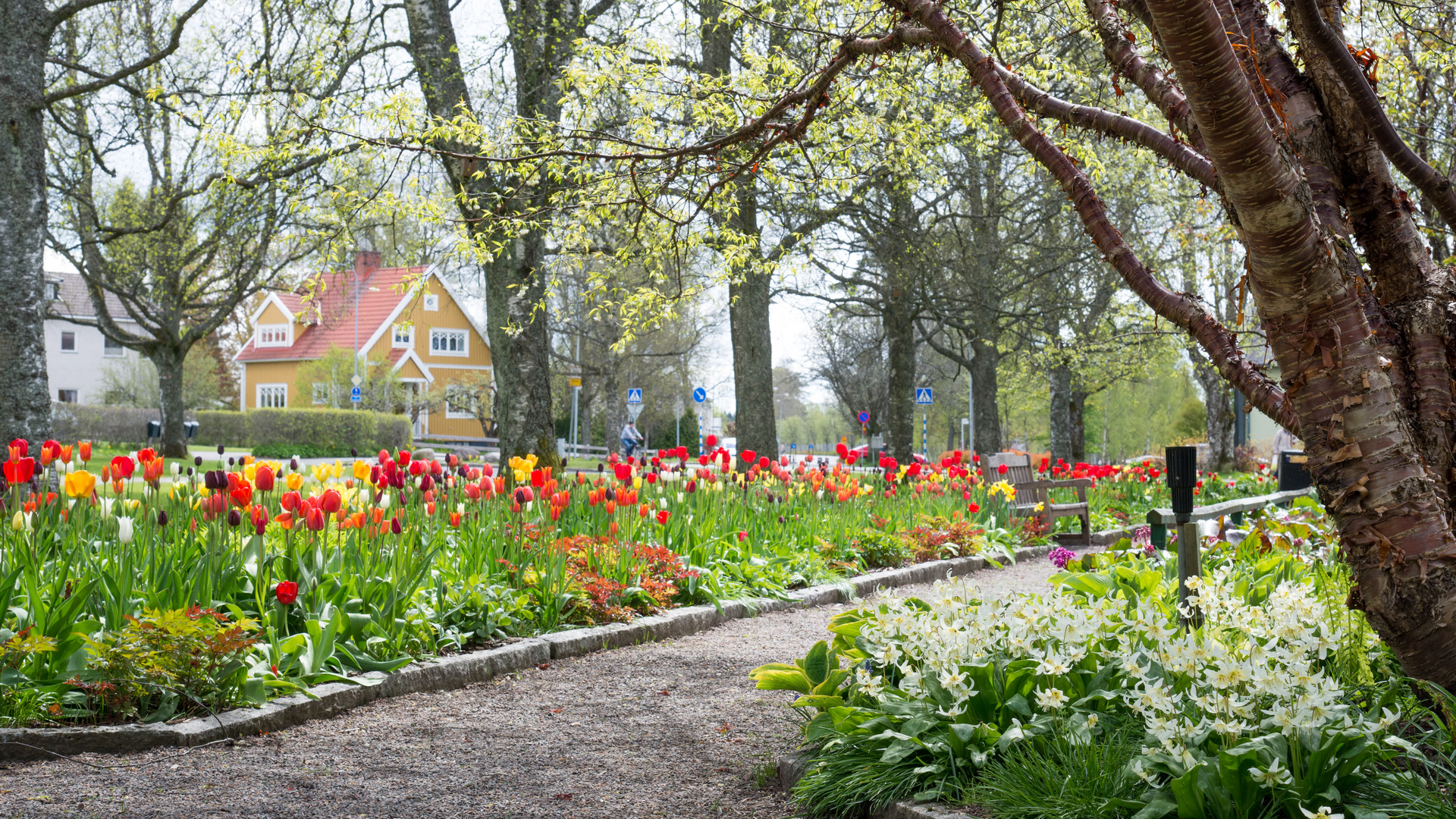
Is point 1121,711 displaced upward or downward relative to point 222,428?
downward

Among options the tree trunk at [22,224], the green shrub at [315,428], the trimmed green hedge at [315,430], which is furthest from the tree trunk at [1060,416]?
the tree trunk at [22,224]

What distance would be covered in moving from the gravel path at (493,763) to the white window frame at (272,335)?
43.6 meters

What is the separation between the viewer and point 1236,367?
3.30 metres

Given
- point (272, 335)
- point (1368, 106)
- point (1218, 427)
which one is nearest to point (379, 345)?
point (272, 335)

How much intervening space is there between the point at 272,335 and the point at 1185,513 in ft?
153

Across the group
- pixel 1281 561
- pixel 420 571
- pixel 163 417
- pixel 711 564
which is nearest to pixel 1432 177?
pixel 1281 561

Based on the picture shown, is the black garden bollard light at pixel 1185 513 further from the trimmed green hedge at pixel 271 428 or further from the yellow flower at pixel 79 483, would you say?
the trimmed green hedge at pixel 271 428

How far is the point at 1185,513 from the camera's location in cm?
388

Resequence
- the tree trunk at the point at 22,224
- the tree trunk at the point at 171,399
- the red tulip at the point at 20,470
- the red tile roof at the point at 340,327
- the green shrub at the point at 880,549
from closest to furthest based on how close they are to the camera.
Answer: the red tulip at the point at 20,470, the tree trunk at the point at 22,224, the green shrub at the point at 880,549, the tree trunk at the point at 171,399, the red tile roof at the point at 340,327

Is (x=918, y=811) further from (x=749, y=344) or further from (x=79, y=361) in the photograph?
(x=79, y=361)

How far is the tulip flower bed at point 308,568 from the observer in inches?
138

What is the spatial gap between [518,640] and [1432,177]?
4156 millimetres

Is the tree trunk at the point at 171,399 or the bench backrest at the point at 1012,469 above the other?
the tree trunk at the point at 171,399

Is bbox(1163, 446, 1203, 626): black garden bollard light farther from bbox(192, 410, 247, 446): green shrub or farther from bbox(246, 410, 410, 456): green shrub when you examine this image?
bbox(192, 410, 247, 446): green shrub
